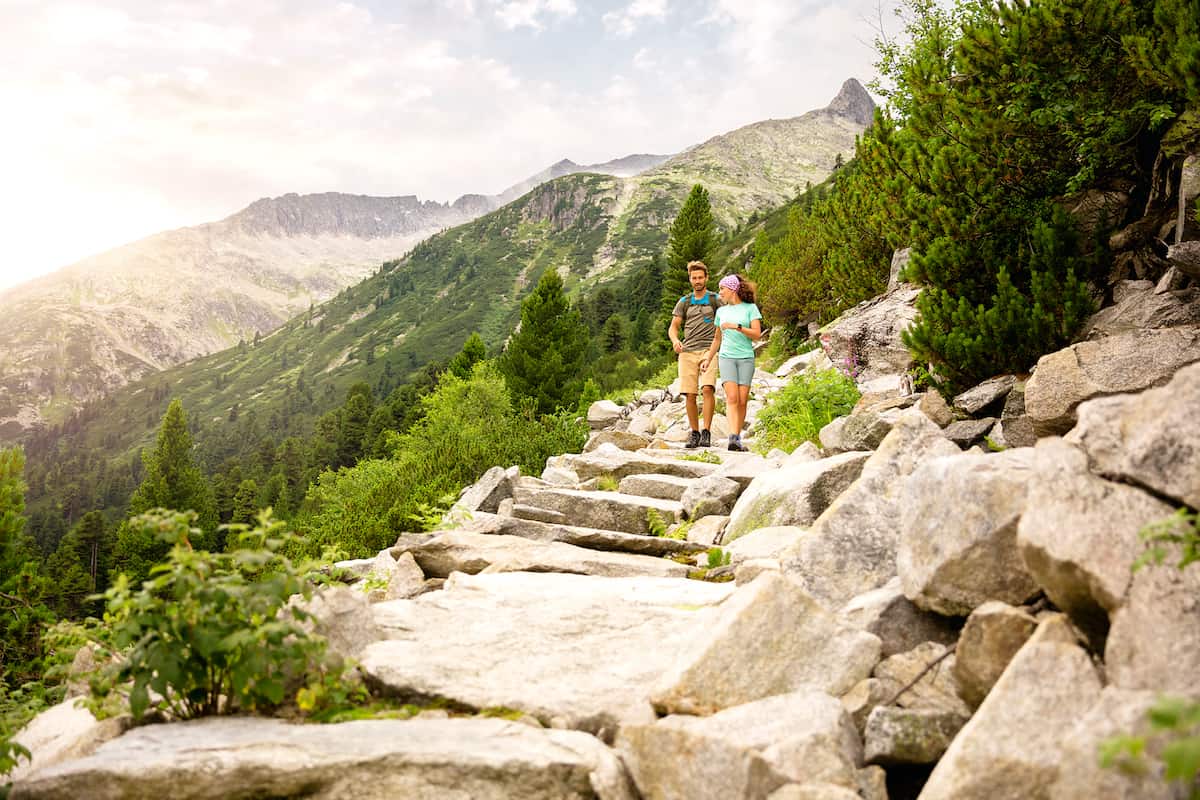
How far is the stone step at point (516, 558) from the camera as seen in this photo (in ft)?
18.3

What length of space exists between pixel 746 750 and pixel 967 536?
1333mm

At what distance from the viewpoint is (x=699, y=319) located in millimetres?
11492

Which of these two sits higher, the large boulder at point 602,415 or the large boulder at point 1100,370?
the large boulder at point 1100,370

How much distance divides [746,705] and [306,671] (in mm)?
1963

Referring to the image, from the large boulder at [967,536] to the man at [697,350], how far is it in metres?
7.91

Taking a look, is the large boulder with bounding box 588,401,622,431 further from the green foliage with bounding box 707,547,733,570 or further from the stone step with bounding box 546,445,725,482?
the green foliage with bounding box 707,547,733,570

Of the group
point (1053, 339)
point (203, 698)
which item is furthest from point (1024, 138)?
point (203, 698)

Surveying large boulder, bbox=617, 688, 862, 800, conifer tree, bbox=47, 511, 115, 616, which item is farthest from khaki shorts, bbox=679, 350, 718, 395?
conifer tree, bbox=47, 511, 115, 616

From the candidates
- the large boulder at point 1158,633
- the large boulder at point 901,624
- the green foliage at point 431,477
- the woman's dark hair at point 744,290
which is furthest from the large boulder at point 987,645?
the woman's dark hair at point 744,290

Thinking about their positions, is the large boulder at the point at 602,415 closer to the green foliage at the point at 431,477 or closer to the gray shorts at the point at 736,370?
the green foliage at the point at 431,477

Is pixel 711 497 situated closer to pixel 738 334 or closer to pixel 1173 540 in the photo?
pixel 738 334

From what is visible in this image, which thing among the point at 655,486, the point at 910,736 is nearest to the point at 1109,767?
the point at 910,736

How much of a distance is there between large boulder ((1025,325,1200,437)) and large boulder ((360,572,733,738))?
2684 millimetres

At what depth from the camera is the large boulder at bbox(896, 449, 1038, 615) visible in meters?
2.90
